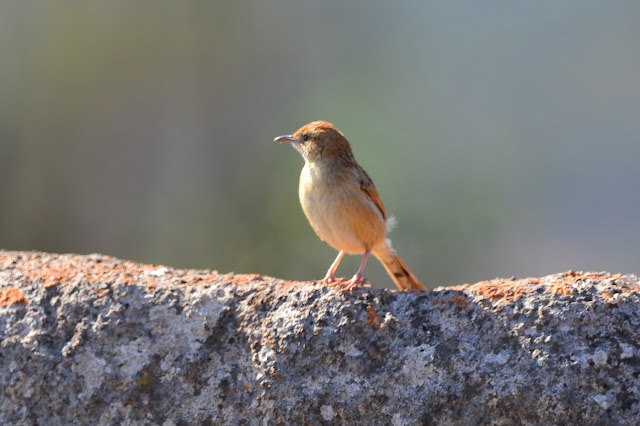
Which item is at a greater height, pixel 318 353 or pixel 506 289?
pixel 506 289

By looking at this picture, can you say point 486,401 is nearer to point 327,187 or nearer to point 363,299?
point 363,299

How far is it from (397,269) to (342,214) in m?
0.45

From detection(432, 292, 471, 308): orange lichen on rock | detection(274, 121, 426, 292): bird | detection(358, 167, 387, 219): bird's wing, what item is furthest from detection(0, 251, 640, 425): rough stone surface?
detection(358, 167, 387, 219): bird's wing

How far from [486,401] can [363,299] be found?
53cm

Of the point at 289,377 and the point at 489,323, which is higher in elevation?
the point at 489,323

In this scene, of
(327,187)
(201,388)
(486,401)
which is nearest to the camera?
(486,401)

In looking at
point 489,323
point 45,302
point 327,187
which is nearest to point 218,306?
point 45,302

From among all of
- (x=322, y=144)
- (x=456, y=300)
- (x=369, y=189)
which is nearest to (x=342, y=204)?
(x=369, y=189)

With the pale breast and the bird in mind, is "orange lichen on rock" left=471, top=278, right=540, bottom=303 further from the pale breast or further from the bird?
the pale breast

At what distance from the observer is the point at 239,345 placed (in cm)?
249

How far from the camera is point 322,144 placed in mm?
4613

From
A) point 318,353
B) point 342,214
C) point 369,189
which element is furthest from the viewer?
point 369,189

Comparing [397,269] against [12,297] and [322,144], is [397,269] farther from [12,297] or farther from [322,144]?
[12,297]

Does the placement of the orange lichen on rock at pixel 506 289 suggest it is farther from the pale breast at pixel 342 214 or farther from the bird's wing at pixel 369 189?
the bird's wing at pixel 369 189
